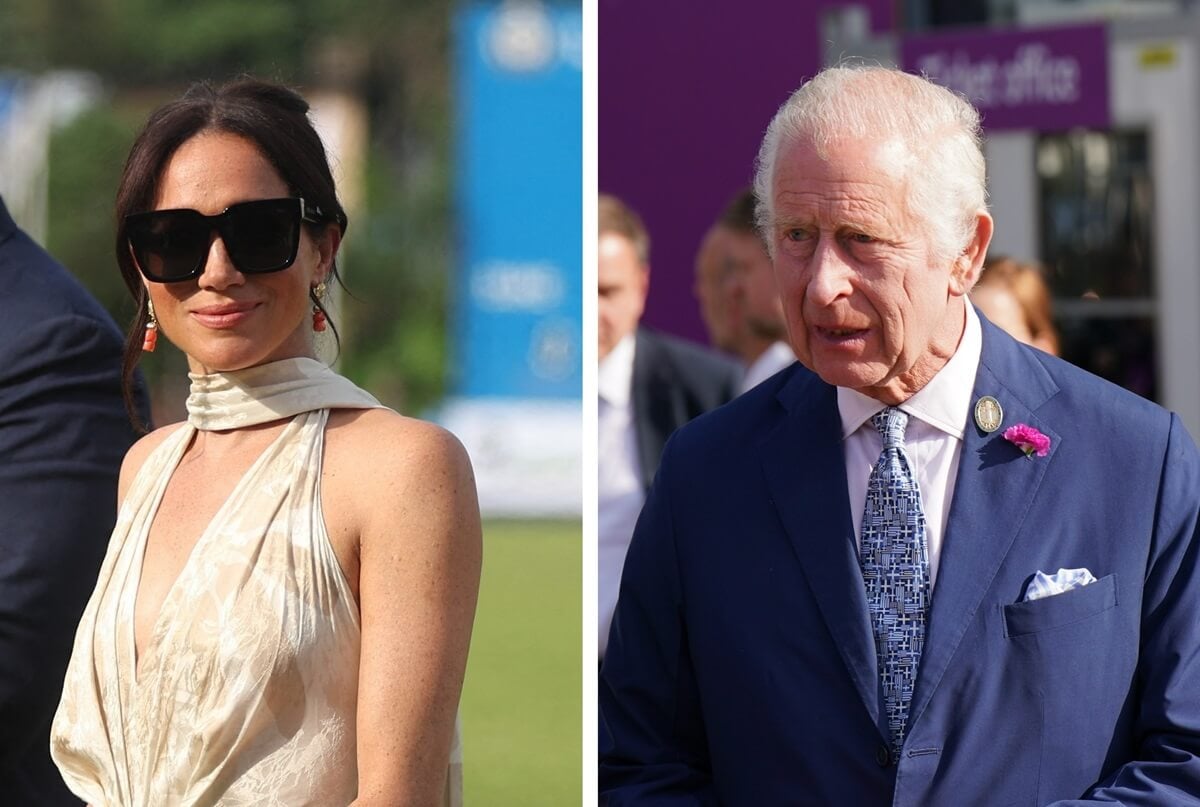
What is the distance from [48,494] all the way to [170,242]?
0.54 meters

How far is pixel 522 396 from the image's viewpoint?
68.4 ft

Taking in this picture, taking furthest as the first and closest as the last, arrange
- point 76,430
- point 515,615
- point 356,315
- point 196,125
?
point 356,315
point 515,615
point 76,430
point 196,125

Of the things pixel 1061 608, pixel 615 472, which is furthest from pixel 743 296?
pixel 1061 608

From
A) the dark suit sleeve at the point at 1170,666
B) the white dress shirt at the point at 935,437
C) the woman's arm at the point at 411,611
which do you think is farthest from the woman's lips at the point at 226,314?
the dark suit sleeve at the point at 1170,666

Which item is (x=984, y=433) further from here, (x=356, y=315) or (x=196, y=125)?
(x=356, y=315)

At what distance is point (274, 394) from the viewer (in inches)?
87.6

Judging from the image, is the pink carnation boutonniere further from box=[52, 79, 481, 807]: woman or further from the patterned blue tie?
box=[52, 79, 481, 807]: woman

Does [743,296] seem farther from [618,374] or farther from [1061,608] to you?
[1061,608]

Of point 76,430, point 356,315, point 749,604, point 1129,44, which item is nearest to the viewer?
point 749,604

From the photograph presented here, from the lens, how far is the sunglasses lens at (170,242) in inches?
86.0

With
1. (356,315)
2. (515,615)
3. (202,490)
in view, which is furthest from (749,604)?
(356,315)

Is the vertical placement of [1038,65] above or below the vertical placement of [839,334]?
above

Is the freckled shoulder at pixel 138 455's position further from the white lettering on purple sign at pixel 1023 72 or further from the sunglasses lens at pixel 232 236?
the white lettering on purple sign at pixel 1023 72

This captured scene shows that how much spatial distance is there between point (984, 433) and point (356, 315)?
2253 centimetres
